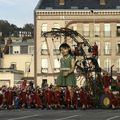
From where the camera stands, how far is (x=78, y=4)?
9581 cm

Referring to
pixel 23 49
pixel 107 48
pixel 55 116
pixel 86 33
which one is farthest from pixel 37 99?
pixel 23 49

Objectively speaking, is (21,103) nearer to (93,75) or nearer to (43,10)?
(93,75)

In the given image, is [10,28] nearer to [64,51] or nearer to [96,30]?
[96,30]

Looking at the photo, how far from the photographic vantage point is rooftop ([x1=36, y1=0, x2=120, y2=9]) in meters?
94.7

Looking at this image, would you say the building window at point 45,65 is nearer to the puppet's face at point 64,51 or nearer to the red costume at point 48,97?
the red costume at point 48,97

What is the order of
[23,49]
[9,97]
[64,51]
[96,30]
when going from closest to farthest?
[64,51], [9,97], [96,30], [23,49]

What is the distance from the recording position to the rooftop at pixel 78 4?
94688mm

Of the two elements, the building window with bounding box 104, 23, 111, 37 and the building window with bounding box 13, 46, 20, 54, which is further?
the building window with bounding box 13, 46, 20, 54

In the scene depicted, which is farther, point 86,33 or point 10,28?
point 10,28

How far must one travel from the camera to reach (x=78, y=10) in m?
93.1

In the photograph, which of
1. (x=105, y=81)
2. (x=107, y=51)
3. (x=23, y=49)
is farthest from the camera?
(x=23, y=49)

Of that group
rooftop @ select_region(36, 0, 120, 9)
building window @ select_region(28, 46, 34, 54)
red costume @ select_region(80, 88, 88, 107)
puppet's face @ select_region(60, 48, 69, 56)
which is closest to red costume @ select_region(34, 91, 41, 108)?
red costume @ select_region(80, 88, 88, 107)

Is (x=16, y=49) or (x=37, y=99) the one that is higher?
(x=16, y=49)

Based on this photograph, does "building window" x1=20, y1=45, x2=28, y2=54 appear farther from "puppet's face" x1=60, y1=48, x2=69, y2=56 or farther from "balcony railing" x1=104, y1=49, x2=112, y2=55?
"puppet's face" x1=60, y1=48, x2=69, y2=56
